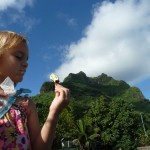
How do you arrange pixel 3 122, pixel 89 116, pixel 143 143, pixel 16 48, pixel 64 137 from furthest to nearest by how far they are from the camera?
pixel 89 116, pixel 143 143, pixel 64 137, pixel 16 48, pixel 3 122

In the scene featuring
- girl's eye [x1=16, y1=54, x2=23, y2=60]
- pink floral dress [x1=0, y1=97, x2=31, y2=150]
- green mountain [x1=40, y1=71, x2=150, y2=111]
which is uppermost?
green mountain [x1=40, y1=71, x2=150, y2=111]

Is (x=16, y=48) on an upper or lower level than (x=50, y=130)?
upper

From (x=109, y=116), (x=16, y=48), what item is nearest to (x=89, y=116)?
(x=109, y=116)

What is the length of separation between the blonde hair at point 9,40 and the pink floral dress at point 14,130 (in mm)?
343

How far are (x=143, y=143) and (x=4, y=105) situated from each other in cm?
5650

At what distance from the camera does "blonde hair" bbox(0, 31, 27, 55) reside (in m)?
2.13

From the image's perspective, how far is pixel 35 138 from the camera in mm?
2092

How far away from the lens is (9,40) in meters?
2.15

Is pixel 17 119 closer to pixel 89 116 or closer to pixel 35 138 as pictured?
pixel 35 138

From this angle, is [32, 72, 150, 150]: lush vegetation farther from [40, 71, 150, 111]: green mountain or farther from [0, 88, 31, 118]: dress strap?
[40, 71, 150, 111]: green mountain

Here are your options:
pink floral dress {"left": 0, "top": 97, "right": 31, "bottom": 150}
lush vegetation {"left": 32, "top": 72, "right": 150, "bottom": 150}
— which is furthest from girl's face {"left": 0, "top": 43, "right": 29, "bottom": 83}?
lush vegetation {"left": 32, "top": 72, "right": 150, "bottom": 150}

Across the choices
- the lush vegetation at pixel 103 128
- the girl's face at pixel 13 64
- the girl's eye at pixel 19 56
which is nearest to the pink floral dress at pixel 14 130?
the girl's face at pixel 13 64

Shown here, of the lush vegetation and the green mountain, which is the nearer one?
the lush vegetation

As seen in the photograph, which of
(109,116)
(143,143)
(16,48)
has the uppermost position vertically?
(109,116)
